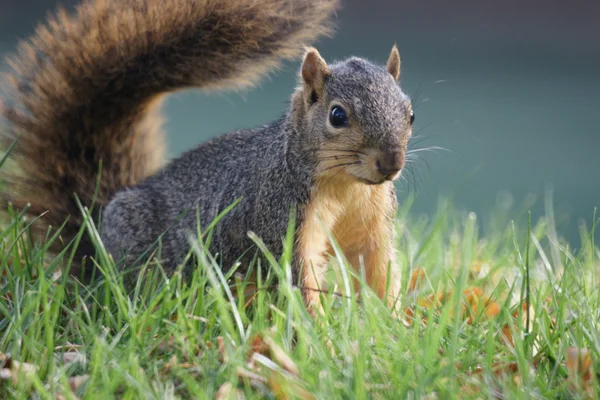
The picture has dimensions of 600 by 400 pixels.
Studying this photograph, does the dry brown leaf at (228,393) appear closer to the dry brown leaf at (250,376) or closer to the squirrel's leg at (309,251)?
the dry brown leaf at (250,376)

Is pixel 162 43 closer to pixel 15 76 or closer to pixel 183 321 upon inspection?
pixel 15 76

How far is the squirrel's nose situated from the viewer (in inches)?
71.1

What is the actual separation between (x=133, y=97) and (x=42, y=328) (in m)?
1.12

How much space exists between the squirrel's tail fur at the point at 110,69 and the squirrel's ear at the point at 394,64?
0.26 meters

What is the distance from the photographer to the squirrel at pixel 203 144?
2.02 meters

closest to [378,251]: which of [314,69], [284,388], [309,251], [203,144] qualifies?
[309,251]

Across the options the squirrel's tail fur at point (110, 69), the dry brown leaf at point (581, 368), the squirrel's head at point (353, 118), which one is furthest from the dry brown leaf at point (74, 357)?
the squirrel's tail fur at point (110, 69)

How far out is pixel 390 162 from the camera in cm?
180

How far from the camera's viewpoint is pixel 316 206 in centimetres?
202

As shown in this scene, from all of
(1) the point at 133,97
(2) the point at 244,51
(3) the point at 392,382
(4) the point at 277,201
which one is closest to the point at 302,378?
(3) the point at 392,382

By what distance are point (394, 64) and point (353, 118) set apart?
387mm

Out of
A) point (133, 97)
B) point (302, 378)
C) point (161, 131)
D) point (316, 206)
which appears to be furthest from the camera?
point (161, 131)

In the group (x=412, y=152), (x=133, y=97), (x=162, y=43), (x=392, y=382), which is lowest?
(x=392, y=382)

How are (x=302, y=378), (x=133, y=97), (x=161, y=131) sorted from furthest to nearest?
(x=161, y=131) → (x=133, y=97) → (x=302, y=378)
